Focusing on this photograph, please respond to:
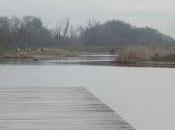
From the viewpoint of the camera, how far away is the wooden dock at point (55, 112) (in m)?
6.37

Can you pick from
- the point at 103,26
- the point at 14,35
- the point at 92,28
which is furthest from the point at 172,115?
the point at 103,26

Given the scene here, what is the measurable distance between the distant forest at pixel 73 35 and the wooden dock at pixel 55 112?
46.5 meters

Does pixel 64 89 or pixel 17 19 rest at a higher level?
pixel 17 19

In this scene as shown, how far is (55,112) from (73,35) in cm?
6653

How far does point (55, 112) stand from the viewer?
7.47m

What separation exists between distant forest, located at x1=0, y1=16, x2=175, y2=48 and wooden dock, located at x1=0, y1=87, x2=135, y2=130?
46526 millimetres

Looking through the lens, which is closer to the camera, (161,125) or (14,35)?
(161,125)

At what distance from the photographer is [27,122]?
657 cm

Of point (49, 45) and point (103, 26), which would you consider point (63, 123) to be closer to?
point (49, 45)

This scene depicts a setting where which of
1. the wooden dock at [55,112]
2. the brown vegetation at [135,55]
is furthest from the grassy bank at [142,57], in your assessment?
the wooden dock at [55,112]

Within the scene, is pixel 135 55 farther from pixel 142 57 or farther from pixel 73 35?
pixel 73 35

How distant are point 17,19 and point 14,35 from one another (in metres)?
4.35

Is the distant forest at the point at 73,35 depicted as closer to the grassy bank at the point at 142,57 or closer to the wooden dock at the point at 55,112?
the grassy bank at the point at 142,57

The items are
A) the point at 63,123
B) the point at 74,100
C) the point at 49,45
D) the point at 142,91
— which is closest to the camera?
the point at 63,123
